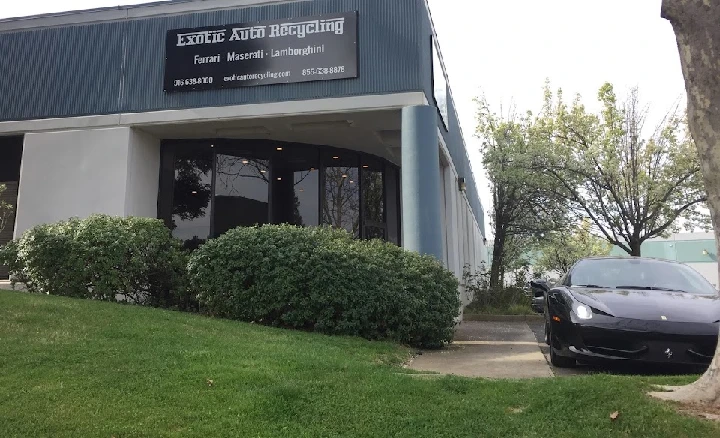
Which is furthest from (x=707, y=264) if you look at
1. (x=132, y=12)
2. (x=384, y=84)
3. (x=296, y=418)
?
(x=296, y=418)

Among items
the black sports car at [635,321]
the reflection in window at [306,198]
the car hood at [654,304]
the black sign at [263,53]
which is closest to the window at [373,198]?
the reflection in window at [306,198]

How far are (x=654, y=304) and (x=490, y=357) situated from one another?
2.31 m

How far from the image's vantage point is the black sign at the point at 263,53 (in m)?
11.2

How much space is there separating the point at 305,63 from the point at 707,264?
41.4 m

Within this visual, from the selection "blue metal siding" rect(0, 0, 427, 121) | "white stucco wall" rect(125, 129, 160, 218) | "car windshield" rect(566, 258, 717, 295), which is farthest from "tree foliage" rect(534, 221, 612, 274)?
"white stucco wall" rect(125, 129, 160, 218)

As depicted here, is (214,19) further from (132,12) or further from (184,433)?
(184,433)

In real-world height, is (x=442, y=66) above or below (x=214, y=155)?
above

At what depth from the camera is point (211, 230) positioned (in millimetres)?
12234

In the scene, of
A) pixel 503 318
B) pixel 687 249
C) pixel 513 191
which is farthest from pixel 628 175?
pixel 687 249

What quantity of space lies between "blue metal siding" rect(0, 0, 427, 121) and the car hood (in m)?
6.14

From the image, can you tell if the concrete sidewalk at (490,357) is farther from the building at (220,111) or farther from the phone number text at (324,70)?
the phone number text at (324,70)

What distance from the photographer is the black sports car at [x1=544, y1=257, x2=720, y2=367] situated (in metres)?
5.20

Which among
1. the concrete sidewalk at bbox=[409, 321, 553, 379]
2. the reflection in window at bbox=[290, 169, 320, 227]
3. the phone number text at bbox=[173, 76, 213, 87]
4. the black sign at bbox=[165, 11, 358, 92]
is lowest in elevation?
the concrete sidewalk at bbox=[409, 321, 553, 379]

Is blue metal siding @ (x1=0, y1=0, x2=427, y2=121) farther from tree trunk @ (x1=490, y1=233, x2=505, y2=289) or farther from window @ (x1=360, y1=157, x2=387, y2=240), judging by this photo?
tree trunk @ (x1=490, y1=233, x2=505, y2=289)
